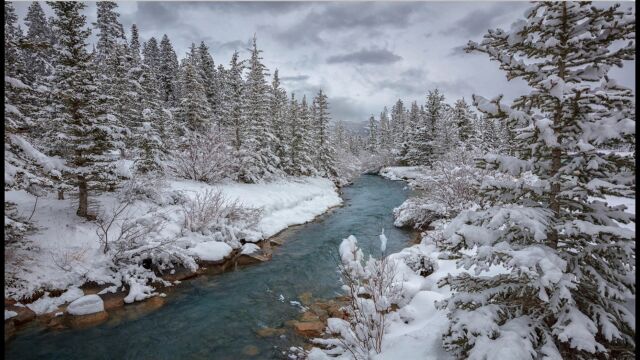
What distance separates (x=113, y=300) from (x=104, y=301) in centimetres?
23

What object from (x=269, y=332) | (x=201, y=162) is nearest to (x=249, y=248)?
(x=269, y=332)

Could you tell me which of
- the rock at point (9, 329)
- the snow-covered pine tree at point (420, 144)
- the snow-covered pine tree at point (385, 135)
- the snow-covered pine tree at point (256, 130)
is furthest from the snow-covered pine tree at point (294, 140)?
the snow-covered pine tree at point (385, 135)

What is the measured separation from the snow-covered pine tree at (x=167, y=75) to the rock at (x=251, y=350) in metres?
39.4

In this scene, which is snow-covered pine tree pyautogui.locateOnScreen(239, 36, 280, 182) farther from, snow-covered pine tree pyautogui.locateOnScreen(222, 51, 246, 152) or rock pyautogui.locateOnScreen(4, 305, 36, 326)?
rock pyautogui.locateOnScreen(4, 305, 36, 326)

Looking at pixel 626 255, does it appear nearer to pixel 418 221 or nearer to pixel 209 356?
pixel 209 356

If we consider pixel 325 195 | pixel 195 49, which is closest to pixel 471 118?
pixel 325 195

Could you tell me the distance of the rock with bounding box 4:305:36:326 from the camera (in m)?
8.80

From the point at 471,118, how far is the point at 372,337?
46.4 meters

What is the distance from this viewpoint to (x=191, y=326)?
935 centimetres

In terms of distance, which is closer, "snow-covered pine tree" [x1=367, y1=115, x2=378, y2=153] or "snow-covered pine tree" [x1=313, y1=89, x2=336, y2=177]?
"snow-covered pine tree" [x1=313, y1=89, x2=336, y2=177]

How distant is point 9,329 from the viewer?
851cm

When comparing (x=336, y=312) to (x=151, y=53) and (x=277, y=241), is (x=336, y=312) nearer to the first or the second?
(x=277, y=241)

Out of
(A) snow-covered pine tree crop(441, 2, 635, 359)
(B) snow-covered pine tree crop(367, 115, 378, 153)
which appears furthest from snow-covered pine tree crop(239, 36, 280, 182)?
(B) snow-covered pine tree crop(367, 115, 378, 153)

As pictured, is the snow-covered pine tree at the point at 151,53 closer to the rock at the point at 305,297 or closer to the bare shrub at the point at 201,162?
the bare shrub at the point at 201,162
